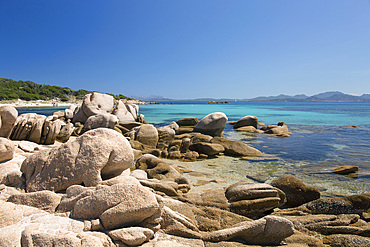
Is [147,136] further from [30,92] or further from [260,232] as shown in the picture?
[30,92]

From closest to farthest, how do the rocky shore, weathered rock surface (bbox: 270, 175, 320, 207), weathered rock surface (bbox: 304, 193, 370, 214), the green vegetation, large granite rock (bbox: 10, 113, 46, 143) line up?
the rocky shore
weathered rock surface (bbox: 304, 193, 370, 214)
weathered rock surface (bbox: 270, 175, 320, 207)
large granite rock (bbox: 10, 113, 46, 143)
the green vegetation

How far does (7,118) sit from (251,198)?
798cm

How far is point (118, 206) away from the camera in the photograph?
10.9 ft

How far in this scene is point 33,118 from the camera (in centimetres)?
903

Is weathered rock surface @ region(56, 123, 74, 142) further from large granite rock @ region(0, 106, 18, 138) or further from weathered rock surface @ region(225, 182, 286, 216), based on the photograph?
weathered rock surface @ region(225, 182, 286, 216)

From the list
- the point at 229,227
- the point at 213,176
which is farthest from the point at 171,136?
the point at 229,227

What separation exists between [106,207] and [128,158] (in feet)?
6.69

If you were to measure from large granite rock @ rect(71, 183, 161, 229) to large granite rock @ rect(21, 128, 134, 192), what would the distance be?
4.00ft

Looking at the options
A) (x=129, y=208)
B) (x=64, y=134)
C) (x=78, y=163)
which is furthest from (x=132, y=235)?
(x=64, y=134)

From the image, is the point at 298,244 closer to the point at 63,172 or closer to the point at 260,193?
the point at 260,193

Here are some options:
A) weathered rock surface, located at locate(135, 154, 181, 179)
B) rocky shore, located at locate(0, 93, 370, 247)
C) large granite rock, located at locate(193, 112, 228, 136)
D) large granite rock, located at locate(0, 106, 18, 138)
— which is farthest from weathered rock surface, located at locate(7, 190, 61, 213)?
large granite rock, located at locate(193, 112, 228, 136)

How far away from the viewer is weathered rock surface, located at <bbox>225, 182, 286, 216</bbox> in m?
4.89

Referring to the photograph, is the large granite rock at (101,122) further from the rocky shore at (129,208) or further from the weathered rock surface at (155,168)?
the weathered rock surface at (155,168)

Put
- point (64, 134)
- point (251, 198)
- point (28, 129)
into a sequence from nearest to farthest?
point (251, 198) < point (28, 129) < point (64, 134)
